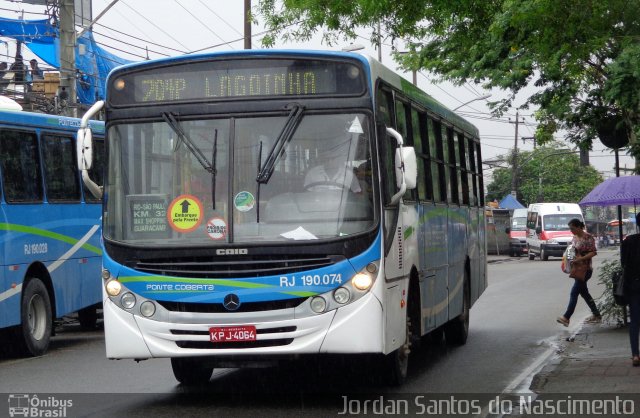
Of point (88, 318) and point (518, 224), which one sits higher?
point (518, 224)

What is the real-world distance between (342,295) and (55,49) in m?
18.9

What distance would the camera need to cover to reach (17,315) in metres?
14.4

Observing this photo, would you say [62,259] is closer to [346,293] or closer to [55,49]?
[346,293]

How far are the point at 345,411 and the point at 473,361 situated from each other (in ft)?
14.6

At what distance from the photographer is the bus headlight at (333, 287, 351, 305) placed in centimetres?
921

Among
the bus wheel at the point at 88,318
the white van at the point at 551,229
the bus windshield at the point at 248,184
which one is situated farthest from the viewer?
the white van at the point at 551,229

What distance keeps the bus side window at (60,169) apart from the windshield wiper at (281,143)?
6.91m

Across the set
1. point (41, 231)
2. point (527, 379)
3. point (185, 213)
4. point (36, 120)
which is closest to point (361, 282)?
point (185, 213)

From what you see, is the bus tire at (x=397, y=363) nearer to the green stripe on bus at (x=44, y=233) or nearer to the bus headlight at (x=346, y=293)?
the bus headlight at (x=346, y=293)

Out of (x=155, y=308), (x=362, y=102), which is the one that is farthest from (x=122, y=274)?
(x=362, y=102)

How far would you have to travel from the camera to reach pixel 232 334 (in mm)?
9219

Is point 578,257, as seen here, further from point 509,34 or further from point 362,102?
point 362,102

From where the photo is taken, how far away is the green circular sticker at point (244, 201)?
9.38 meters

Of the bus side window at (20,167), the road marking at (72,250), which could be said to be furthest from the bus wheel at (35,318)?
the bus side window at (20,167)
